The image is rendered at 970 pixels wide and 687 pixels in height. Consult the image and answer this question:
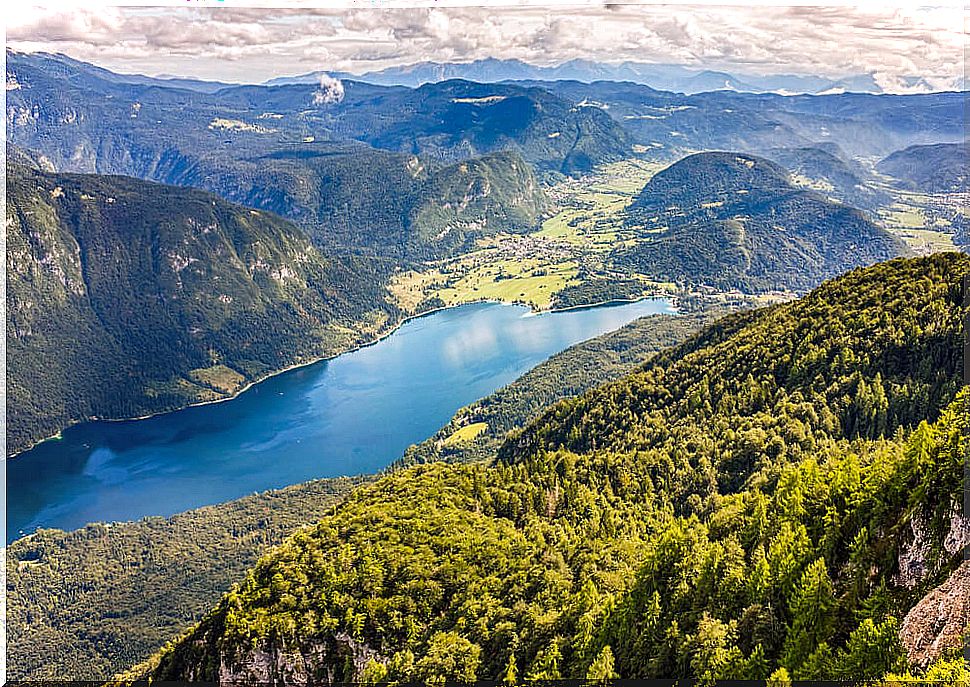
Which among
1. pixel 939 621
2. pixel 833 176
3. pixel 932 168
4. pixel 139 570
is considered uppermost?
pixel 939 621

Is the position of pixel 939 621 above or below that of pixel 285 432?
above

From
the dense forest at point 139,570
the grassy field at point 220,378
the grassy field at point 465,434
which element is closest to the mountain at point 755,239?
the grassy field at point 465,434

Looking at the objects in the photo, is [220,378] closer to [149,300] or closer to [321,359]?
[321,359]

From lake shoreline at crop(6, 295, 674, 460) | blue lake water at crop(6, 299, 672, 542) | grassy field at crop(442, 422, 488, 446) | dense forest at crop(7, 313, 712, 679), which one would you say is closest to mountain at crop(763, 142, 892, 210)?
lake shoreline at crop(6, 295, 674, 460)

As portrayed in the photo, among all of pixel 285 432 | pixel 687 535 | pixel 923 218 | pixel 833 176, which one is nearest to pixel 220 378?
pixel 285 432

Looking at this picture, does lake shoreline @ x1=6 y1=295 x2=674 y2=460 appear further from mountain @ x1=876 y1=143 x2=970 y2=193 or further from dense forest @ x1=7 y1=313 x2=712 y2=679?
mountain @ x1=876 y1=143 x2=970 y2=193

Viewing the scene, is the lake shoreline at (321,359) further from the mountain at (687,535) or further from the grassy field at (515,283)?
the mountain at (687,535)
